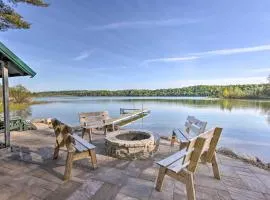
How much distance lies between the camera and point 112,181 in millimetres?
2590

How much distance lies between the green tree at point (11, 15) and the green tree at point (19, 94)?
23.0 metres

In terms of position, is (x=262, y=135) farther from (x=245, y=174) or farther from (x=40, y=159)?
(x=40, y=159)

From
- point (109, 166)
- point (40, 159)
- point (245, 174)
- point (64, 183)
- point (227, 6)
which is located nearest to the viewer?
point (64, 183)

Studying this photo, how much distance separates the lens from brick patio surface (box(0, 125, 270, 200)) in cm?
224

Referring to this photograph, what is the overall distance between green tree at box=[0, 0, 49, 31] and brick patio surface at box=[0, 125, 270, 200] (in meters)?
6.05

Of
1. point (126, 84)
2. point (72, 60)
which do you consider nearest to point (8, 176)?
point (72, 60)

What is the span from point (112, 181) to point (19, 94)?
31.1 meters

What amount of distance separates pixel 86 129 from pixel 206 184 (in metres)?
3.57

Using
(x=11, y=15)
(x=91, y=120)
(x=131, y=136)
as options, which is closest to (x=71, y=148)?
(x=131, y=136)

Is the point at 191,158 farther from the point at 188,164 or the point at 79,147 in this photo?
the point at 79,147

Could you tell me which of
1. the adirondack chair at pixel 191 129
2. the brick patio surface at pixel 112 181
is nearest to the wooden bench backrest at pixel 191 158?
the brick patio surface at pixel 112 181

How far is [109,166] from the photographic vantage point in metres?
3.20

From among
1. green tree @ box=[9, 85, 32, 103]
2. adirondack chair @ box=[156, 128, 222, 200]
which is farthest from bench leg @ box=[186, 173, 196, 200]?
green tree @ box=[9, 85, 32, 103]

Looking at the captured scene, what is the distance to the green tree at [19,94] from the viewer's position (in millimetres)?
26969
